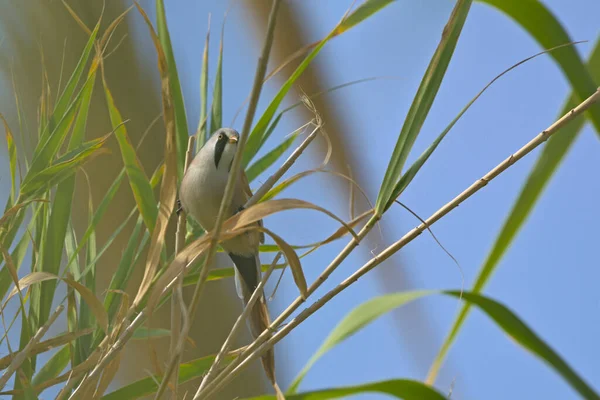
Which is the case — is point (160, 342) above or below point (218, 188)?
below

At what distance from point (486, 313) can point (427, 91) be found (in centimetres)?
17

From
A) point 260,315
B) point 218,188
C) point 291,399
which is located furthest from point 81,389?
point 218,188

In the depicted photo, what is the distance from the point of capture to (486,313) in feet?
1.52

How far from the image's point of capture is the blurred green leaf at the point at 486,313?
431mm

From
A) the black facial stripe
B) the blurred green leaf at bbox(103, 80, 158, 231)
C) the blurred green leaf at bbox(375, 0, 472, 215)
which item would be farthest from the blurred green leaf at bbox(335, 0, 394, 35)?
the black facial stripe

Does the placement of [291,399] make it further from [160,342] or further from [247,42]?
[247,42]

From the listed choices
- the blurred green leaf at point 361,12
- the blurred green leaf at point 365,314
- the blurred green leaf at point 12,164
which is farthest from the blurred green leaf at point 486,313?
the blurred green leaf at point 12,164

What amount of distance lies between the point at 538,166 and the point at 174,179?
0.31m

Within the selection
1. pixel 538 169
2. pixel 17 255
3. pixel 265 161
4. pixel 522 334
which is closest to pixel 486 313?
pixel 522 334

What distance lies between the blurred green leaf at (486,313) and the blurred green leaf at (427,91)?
8 cm

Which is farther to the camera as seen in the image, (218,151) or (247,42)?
(247,42)

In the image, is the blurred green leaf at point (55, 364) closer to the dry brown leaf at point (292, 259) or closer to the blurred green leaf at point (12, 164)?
the blurred green leaf at point (12, 164)

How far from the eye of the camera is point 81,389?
16.9 inches

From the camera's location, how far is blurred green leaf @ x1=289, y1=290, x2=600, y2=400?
1.41 feet
